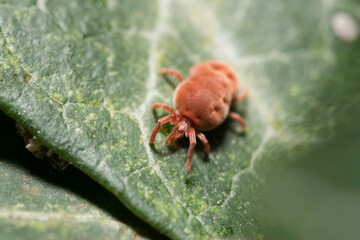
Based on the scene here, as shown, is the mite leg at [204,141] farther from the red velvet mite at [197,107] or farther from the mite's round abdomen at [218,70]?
the mite's round abdomen at [218,70]

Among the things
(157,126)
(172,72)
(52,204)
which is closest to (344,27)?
(172,72)

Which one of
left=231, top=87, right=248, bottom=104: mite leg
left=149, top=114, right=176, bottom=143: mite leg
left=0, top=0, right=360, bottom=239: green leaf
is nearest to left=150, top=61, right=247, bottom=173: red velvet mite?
left=149, top=114, right=176, bottom=143: mite leg

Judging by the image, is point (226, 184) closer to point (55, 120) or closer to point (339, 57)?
point (55, 120)

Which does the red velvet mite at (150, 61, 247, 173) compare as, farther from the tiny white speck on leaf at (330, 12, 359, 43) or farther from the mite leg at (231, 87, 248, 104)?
the tiny white speck on leaf at (330, 12, 359, 43)

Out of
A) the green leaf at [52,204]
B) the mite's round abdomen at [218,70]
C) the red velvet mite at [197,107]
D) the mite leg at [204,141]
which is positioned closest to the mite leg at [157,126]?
the red velvet mite at [197,107]

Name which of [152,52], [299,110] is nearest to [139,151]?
A: [152,52]

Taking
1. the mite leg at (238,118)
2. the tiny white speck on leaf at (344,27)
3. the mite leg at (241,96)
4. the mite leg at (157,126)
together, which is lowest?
the mite leg at (238,118)
